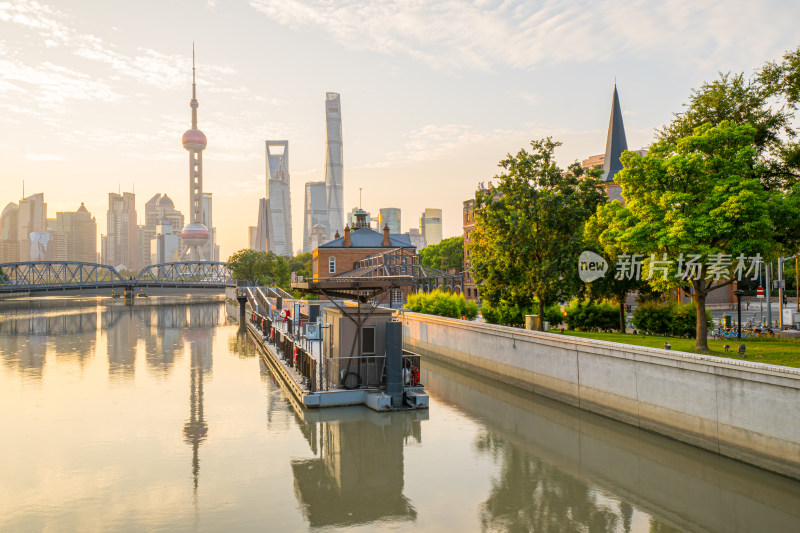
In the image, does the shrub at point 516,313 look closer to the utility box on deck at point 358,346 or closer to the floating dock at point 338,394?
the floating dock at point 338,394

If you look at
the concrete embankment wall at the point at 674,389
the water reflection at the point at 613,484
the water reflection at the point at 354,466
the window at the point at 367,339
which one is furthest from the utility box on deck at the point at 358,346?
the concrete embankment wall at the point at 674,389

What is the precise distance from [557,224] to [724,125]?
1088 centimetres

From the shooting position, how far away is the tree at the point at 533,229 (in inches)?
1260

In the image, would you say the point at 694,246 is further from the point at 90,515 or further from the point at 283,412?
the point at 90,515

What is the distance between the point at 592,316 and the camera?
35.3 metres

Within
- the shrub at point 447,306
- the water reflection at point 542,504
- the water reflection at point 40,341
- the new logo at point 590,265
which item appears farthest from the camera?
the shrub at point 447,306

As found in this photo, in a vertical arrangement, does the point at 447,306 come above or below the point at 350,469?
above

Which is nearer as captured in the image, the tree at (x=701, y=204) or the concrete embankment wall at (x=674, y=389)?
the concrete embankment wall at (x=674, y=389)

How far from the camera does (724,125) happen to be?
23.1m

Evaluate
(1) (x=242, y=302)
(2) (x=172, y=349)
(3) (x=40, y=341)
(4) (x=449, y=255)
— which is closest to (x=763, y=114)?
(2) (x=172, y=349)

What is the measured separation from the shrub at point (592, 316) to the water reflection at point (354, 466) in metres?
15.4

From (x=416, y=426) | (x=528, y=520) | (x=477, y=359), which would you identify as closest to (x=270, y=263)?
(x=477, y=359)

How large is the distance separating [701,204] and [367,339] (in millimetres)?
14175

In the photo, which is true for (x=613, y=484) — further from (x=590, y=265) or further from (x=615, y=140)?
(x=615, y=140)
